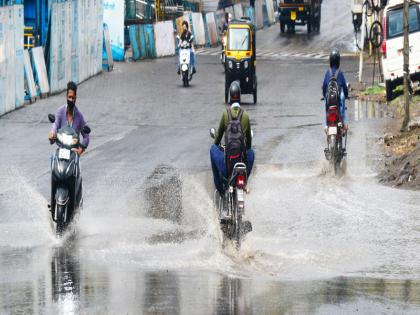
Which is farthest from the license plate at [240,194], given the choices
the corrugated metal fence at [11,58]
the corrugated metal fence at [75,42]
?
the corrugated metal fence at [75,42]

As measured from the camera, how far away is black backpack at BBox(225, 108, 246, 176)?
12.9 m

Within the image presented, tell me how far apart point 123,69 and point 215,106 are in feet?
36.5

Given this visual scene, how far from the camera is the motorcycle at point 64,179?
1326 cm

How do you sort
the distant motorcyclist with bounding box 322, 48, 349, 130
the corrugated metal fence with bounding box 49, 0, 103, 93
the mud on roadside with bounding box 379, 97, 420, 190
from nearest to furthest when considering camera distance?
the mud on roadside with bounding box 379, 97, 420, 190, the distant motorcyclist with bounding box 322, 48, 349, 130, the corrugated metal fence with bounding box 49, 0, 103, 93

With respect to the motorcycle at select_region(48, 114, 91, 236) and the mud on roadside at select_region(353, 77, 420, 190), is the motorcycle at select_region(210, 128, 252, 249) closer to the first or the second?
the motorcycle at select_region(48, 114, 91, 236)

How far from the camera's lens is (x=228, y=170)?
13.0m

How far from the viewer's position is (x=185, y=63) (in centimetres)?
3562

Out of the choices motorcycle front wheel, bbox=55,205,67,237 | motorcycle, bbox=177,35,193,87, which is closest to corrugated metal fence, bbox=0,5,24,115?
motorcycle, bbox=177,35,193,87

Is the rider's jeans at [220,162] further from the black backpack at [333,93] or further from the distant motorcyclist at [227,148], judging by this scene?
the black backpack at [333,93]

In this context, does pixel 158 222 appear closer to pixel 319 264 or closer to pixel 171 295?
pixel 319 264

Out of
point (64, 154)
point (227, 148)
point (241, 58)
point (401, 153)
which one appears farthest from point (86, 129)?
point (241, 58)

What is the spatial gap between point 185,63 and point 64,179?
22.5m

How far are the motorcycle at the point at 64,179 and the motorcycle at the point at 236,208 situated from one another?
5.79 feet

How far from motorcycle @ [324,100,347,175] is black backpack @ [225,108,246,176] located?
572 centimetres
